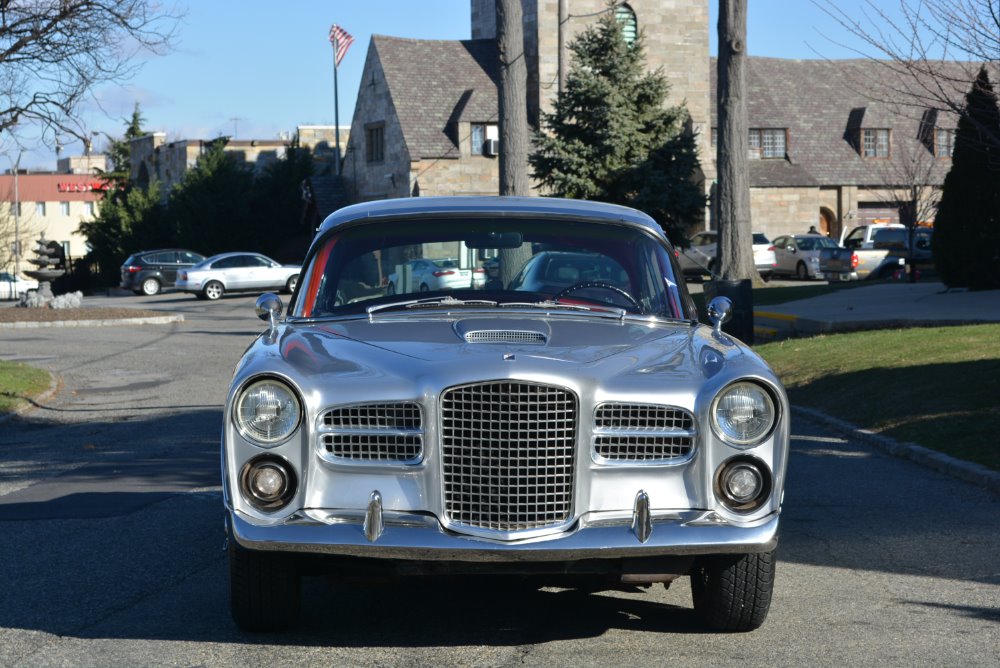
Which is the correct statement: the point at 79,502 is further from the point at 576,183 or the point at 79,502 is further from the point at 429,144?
the point at 429,144

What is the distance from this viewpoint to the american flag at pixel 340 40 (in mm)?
54500

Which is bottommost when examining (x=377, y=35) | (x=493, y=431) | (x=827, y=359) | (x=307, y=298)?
(x=827, y=359)

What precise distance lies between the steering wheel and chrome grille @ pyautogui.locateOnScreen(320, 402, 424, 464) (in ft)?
5.08

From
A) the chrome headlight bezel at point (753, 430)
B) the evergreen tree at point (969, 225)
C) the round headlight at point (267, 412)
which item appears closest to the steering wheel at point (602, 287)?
the chrome headlight bezel at point (753, 430)

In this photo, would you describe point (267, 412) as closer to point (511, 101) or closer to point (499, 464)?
point (499, 464)

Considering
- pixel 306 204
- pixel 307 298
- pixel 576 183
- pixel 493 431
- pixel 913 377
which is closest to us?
pixel 493 431

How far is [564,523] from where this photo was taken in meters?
4.86

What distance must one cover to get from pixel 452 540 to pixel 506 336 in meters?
0.87

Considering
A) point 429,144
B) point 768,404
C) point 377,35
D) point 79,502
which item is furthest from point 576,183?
point 768,404

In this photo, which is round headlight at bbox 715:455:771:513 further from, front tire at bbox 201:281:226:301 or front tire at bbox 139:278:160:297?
front tire at bbox 139:278:160:297

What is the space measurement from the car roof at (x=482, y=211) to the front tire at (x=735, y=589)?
1876mm

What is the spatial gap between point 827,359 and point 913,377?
2409 mm

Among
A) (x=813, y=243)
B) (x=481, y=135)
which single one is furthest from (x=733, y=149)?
(x=481, y=135)

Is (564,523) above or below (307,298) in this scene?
below
